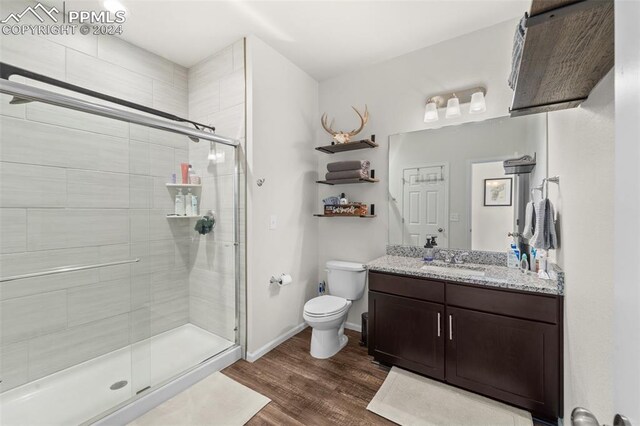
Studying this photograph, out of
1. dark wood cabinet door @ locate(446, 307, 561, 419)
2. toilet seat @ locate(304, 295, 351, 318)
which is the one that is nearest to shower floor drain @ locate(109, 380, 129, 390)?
toilet seat @ locate(304, 295, 351, 318)

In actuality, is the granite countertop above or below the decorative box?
below

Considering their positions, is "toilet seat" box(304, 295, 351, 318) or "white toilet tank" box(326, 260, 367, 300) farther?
"white toilet tank" box(326, 260, 367, 300)

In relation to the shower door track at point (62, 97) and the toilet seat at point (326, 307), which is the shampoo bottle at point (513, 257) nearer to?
the toilet seat at point (326, 307)

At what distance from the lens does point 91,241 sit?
206 centimetres

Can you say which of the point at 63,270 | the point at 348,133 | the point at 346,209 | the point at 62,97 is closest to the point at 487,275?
the point at 346,209

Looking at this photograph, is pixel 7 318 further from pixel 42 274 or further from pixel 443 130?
pixel 443 130

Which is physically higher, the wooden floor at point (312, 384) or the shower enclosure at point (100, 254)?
the shower enclosure at point (100, 254)

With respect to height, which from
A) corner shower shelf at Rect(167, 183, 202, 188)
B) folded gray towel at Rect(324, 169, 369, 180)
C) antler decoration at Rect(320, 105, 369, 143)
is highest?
antler decoration at Rect(320, 105, 369, 143)

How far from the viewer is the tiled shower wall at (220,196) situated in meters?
2.47

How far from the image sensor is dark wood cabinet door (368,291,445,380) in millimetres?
1959

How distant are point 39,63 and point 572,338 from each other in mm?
3770

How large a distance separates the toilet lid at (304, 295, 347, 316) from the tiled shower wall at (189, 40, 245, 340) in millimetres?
644

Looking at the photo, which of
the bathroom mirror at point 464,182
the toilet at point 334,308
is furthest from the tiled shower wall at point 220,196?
the bathroom mirror at point 464,182

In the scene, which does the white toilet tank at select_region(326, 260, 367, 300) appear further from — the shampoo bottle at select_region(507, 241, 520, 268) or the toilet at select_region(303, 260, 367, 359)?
the shampoo bottle at select_region(507, 241, 520, 268)
